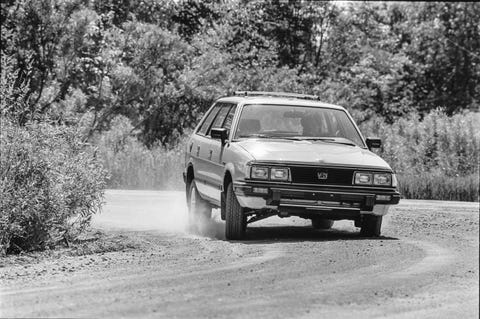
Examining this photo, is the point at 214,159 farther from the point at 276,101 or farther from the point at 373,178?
the point at 373,178

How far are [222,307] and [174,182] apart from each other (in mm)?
16557

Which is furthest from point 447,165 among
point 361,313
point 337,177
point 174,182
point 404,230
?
point 361,313

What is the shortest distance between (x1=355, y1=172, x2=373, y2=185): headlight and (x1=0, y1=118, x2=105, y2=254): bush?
3.46 m

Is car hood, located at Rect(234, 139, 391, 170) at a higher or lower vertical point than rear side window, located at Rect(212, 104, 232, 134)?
lower

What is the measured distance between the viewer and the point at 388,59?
4950 centimetres

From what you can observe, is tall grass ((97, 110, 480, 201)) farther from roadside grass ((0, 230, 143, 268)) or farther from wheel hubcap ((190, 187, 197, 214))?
roadside grass ((0, 230, 143, 268))

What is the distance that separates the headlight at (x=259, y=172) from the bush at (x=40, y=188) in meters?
2.43

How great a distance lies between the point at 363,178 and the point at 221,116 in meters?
2.87

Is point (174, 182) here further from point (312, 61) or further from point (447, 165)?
point (312, 61)

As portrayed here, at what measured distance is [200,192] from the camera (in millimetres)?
15180

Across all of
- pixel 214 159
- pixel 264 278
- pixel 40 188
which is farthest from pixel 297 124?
pixel 264 278

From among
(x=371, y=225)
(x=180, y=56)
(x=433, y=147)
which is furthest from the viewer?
(x=180, y=56)

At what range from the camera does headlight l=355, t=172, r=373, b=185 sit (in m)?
13.1

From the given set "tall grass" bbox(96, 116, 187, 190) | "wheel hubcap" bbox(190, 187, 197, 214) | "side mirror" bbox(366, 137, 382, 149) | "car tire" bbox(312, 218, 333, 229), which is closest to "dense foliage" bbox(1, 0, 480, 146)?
"tall grass" bbox(96, 116, 187, 190)
